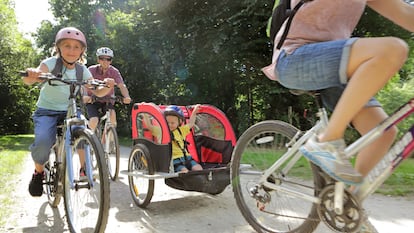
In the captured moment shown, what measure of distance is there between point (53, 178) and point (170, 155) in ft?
3.99

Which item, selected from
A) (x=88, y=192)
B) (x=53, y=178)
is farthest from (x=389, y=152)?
(x=53, y=178)

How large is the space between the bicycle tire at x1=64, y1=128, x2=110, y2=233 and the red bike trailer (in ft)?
2.91

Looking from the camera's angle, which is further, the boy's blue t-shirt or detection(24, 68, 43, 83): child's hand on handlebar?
the boy's blue t-shirt

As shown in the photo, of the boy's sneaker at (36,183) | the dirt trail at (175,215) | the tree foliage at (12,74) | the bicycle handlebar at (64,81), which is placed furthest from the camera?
the tree foliage at (12,74)

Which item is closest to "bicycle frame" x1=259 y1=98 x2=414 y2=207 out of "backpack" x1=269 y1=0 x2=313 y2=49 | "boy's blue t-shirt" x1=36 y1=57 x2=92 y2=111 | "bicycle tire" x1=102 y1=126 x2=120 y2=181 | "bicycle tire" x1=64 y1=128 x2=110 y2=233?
"backpack" x1=269 y1=0 x2=313 y2=49

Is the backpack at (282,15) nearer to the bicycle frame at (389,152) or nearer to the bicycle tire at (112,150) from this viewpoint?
→ the bicycle frame at (389,152)

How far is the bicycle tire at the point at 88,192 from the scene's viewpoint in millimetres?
2906

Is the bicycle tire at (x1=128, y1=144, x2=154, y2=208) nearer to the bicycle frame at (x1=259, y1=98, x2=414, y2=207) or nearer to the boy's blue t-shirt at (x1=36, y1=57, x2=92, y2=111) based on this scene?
the boy's blue t-shirt at (x1=36, y1=57, x2=92, y2=111)

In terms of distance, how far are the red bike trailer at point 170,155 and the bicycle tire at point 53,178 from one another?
32.5 inches

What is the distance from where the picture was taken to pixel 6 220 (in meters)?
3.86

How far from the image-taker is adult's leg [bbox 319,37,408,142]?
2.02m

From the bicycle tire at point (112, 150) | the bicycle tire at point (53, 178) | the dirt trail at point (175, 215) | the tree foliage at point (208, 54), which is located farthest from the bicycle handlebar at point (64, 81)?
the tree foliage at point (208, 54)

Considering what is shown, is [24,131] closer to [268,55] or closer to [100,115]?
[268,55]

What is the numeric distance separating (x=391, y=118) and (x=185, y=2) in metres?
12.6
